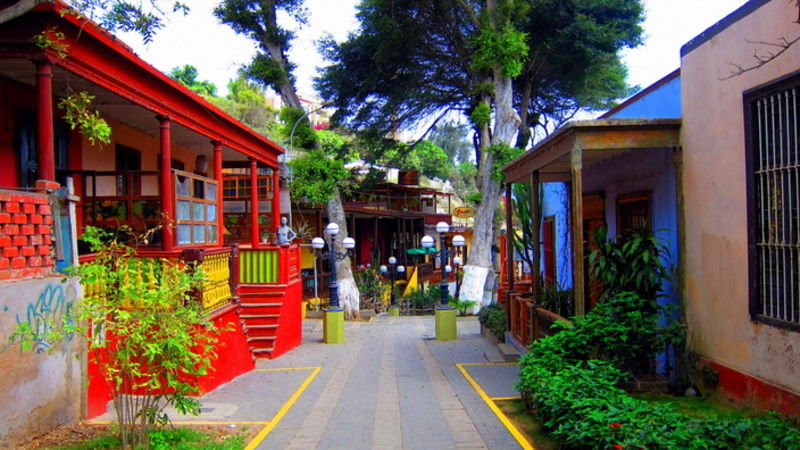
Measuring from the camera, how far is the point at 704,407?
6406 mm

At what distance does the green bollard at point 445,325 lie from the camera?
15656 mm

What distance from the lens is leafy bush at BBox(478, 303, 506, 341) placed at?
44.8 ft

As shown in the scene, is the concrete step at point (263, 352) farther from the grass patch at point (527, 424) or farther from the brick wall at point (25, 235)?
the brick wall at point (25, 235)

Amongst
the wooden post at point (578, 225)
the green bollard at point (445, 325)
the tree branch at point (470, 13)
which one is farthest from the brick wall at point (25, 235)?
the tree branch at point (470, 13)

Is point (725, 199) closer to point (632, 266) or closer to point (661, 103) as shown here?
point (632, 266)

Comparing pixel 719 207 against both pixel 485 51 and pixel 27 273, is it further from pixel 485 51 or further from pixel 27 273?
pixel 485 51

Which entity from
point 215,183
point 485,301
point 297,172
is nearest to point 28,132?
point 215,183

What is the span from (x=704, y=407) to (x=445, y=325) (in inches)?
373

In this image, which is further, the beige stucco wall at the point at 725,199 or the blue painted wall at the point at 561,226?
the blue painted wall at the point at 561,226

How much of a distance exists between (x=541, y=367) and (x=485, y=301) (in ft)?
55.0

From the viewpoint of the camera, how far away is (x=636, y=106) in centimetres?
935

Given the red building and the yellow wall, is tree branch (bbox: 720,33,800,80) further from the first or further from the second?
the yellow wall

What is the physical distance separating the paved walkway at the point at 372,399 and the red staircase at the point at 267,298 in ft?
1.46

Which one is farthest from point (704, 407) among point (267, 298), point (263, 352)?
point (267, 298)
